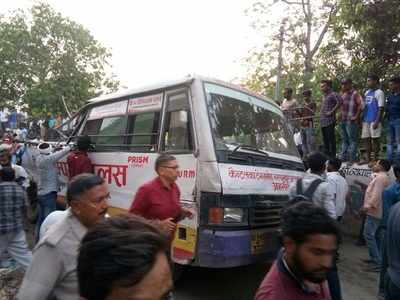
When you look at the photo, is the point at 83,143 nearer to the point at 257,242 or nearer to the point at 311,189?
the point at 257,242

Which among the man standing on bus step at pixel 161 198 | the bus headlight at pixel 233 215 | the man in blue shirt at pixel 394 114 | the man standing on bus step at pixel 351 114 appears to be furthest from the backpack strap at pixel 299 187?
the man standing on bus step at pixel 351 114

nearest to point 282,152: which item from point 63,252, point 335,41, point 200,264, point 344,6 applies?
point 200,264

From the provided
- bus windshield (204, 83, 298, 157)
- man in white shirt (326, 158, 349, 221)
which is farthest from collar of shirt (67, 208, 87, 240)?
man in white shirt (326, 158, 349, 221)

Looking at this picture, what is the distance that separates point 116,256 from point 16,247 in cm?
433

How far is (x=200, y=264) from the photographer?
13.3 feet

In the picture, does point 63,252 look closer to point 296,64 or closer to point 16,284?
point 16,284

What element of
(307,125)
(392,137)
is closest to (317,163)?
(392,137)

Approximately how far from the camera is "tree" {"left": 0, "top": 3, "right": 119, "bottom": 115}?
21016 mm

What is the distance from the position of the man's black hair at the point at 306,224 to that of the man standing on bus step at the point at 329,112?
652 cm

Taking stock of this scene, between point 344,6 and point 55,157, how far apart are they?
6622 millimetres

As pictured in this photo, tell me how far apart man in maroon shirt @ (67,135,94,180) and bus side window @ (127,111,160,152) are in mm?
841

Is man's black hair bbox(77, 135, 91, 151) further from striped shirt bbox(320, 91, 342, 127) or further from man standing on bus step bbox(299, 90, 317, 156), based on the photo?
man standing on bus step bbox(299, 90, 317, 156)

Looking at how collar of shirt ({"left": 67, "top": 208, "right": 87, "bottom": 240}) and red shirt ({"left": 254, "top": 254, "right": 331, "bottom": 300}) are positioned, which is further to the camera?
collar of shirt ({"left": 67, "top": 208, "right": 87, "bottom": 240})

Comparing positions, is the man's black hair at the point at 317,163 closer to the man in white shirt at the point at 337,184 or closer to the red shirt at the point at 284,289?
the man in white shirt at the point at 337,184
